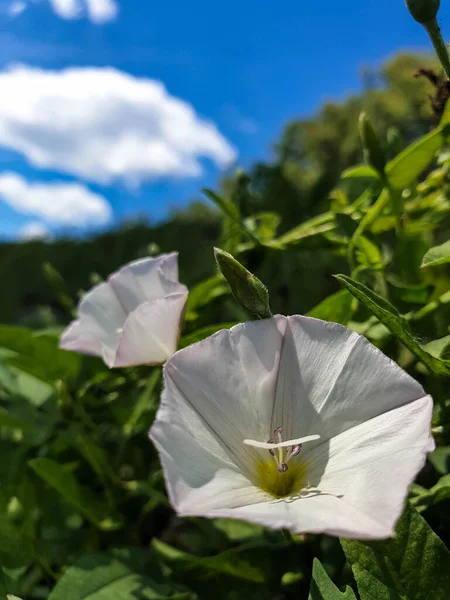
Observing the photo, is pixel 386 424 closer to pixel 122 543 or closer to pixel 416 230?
pixel 416 230

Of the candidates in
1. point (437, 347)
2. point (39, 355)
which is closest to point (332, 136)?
point (39, 355)

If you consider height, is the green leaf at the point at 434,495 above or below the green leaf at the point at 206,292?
below

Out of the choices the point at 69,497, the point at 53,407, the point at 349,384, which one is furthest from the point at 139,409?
the point at 349,384

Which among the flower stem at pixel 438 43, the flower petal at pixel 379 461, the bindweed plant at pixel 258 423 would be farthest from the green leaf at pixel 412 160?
the flower petal at pixel 379 461

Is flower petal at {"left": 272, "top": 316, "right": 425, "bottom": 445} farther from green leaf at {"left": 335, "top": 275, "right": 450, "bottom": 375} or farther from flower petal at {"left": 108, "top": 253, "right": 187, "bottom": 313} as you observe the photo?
flower petal at {"left": 108, "top": 253, "right": 187, "bottom": 313}

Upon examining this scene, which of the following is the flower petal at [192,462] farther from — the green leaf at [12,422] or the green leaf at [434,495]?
the green leaf at [12,422]

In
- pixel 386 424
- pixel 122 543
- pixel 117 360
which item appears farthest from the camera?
pixel 122 543

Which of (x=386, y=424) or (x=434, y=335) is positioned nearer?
(x=386, y=424)
